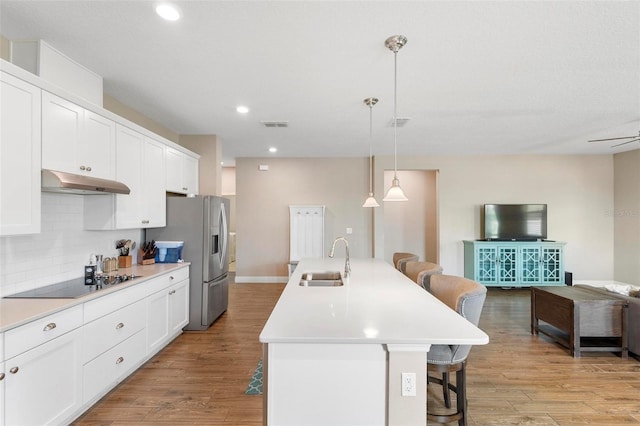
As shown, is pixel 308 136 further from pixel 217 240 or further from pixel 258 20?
pixel 258 20

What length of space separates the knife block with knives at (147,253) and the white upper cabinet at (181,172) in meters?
0.72

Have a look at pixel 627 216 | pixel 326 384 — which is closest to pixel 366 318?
pixel 326 384

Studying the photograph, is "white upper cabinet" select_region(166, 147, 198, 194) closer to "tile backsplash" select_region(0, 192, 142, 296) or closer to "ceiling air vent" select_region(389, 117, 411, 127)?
"tile backsplash" select_region(0, 192, 142, 296)

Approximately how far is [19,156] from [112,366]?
5.47 ft

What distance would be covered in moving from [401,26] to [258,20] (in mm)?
948

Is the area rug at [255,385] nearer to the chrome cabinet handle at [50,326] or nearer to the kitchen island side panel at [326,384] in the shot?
the kitchen island side panel at [326,384]

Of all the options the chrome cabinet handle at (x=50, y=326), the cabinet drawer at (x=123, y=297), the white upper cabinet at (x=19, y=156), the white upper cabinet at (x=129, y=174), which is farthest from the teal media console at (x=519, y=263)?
the white upper cabinet at (x=19, y=156)

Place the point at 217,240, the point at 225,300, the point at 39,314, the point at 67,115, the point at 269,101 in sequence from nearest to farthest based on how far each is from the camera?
1. the point at 39,314
2. the point at 67,115
3. the point at 269,101
4. the point at 217,240
5. the point at 225,300

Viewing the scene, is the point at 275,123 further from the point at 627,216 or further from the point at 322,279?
the point at 627,216

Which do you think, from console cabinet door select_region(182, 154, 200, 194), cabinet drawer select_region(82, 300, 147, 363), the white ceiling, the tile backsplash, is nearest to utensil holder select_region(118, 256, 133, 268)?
the tile backsplash

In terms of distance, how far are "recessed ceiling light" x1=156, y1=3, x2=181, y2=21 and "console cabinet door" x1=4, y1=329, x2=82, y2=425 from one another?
215 centimetres

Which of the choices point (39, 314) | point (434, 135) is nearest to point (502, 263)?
point (434, 135)

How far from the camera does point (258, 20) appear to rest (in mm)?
1943

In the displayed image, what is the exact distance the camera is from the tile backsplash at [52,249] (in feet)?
6.97
